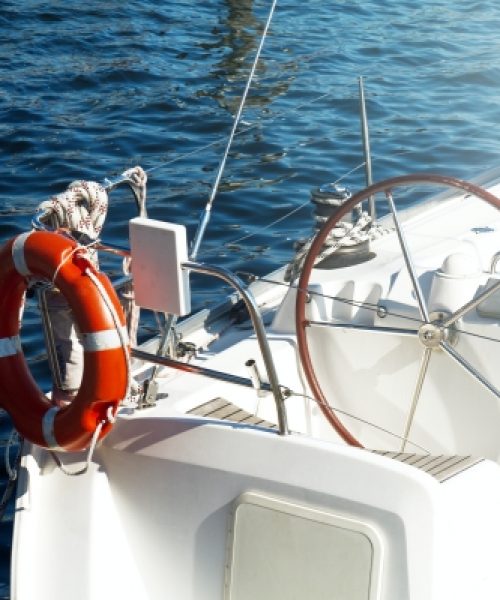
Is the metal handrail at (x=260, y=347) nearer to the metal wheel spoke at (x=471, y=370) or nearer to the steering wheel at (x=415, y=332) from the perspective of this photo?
the steering wheel at (x=415, y=332)

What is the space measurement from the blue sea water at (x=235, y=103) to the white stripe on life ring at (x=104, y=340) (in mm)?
2343

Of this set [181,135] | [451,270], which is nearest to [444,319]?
[451,270]

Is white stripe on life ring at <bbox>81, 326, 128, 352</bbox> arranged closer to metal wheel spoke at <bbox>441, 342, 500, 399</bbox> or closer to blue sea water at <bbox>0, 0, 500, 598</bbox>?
metal wheel spoke at <bbox>441, 342, 500, 399</bbox>

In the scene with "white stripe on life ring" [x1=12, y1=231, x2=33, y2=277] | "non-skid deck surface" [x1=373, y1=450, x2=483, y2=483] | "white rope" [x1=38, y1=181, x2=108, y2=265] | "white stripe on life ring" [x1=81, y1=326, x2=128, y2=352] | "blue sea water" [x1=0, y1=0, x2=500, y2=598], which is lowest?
"non-skid deck surface" [x1=373, y1=450, x2=483, y2=483]

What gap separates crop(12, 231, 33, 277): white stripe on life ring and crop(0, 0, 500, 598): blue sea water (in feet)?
7.31

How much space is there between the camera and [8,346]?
10.1 feet

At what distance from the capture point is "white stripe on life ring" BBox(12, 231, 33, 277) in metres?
2.92

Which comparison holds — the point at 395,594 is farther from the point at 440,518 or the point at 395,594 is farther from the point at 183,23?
the point at 183,23

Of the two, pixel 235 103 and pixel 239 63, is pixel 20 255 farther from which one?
pixel 239 63

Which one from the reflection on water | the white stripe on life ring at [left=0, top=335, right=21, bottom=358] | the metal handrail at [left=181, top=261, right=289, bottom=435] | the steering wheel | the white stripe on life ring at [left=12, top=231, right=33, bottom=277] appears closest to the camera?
the metal handrail at [left=181, top=261, right=289, bottom=435]

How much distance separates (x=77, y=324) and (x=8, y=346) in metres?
0.30

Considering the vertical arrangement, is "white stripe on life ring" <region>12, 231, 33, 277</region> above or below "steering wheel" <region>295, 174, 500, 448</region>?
below

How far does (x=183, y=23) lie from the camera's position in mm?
11453

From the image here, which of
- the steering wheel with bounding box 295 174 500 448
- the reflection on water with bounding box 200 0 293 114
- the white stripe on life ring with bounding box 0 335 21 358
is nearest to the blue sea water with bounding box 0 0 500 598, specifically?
the reflection on water with bounding box 200 0 293 114
